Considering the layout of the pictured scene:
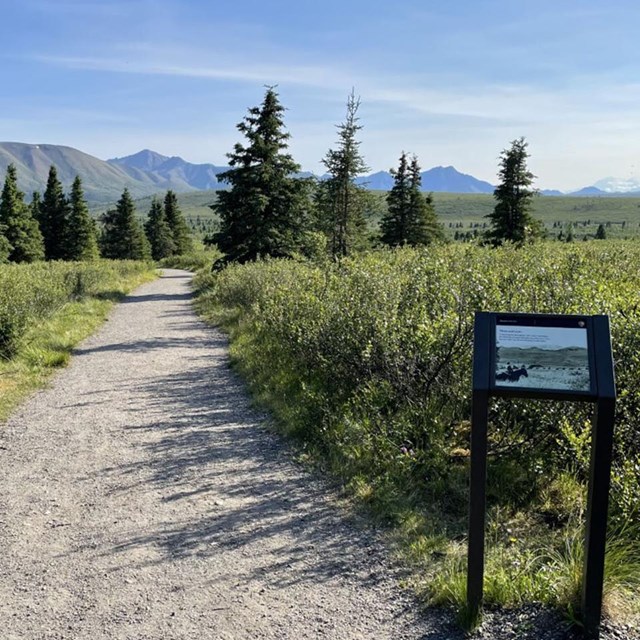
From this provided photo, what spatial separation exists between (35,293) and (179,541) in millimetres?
11158

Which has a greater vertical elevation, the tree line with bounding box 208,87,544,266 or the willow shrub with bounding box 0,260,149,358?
the tree line with bounding box 208,87,544,266

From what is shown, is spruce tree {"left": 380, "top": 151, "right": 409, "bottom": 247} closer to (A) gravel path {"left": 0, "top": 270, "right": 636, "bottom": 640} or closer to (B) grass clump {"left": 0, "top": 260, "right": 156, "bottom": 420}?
(B) grass clump {"left": 0, "top": 260, "right": 156, "bottom": 420}

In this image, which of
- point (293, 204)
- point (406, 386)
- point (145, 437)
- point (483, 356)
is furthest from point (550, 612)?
point (293, 204)

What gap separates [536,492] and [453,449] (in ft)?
3.11

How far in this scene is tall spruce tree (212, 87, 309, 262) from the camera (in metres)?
21.5

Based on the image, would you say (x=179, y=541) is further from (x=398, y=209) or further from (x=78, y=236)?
(x=78, y=236)

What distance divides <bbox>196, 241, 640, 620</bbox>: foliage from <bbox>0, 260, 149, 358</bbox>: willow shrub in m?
4.58

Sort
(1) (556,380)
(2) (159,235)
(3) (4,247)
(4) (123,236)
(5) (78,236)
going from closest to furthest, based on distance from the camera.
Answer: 1. (1) (556,380)
2. (3) (4,247)
3. (5) (78,236)
4. (4) (123,236)
5. (2) (159,235)

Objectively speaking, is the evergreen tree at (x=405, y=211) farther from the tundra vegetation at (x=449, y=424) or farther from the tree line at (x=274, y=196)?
the tundra vegetation at (x=449, y=424)

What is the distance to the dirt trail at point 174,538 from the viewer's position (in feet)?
10.2

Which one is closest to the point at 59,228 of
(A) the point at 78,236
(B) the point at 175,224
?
(A) the point at 78,236

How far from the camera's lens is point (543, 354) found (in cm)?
274

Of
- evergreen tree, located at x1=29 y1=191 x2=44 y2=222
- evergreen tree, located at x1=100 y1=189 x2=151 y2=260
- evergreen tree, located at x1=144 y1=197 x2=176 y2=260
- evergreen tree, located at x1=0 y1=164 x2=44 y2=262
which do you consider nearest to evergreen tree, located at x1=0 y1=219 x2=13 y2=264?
evergreen tree, located at x1=0 y1=164 x2=44 y2=262

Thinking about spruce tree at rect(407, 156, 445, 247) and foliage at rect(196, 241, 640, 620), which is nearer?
foliage at rect(196, 241, 640, 620)
